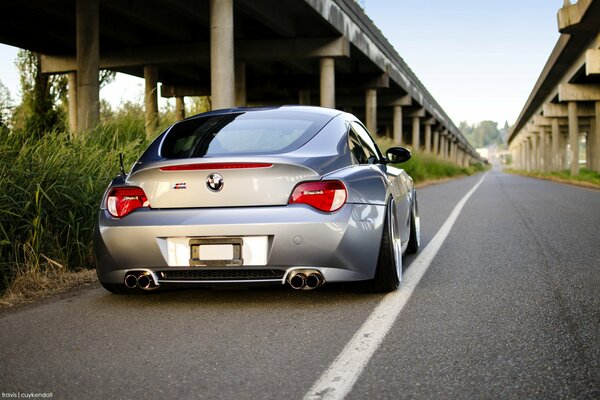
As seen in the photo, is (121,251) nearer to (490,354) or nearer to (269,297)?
(269,297)

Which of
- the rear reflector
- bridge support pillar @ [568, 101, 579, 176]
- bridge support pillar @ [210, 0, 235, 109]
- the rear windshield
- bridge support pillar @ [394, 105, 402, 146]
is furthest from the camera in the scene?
bridge support pillar @ [394, 105, 402, 146]

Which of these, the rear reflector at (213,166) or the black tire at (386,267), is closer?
the rear reflector at (213,166)

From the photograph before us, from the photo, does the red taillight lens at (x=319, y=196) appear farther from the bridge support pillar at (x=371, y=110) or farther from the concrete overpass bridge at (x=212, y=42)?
the bridge support pillar at (x=371, y=110)

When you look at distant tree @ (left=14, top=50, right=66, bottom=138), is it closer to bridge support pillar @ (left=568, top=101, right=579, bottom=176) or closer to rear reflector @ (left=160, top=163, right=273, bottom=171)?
rear reflector @ (left=160, top=163, right=273, bottom=171)

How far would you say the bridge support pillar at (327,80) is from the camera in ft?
84.0

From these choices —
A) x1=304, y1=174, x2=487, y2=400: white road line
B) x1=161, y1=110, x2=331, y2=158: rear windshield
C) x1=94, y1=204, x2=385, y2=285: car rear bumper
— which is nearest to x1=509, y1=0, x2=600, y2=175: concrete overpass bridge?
x1=161, y1=110, x2=331, y2=158: rear windshield

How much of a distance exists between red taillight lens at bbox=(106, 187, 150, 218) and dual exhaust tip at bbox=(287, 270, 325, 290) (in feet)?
3.64

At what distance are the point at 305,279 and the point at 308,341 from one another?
2.70 feet

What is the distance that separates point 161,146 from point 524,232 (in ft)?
20.3

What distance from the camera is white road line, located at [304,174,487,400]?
3.35 meters

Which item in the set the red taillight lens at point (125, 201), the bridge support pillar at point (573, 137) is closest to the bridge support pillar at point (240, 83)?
the bridge support pillar at point (573, 137)

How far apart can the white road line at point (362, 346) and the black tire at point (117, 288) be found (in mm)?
1857

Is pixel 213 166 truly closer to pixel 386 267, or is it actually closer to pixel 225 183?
pixel 225 183

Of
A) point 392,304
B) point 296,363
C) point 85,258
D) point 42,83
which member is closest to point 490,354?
point 296,363
